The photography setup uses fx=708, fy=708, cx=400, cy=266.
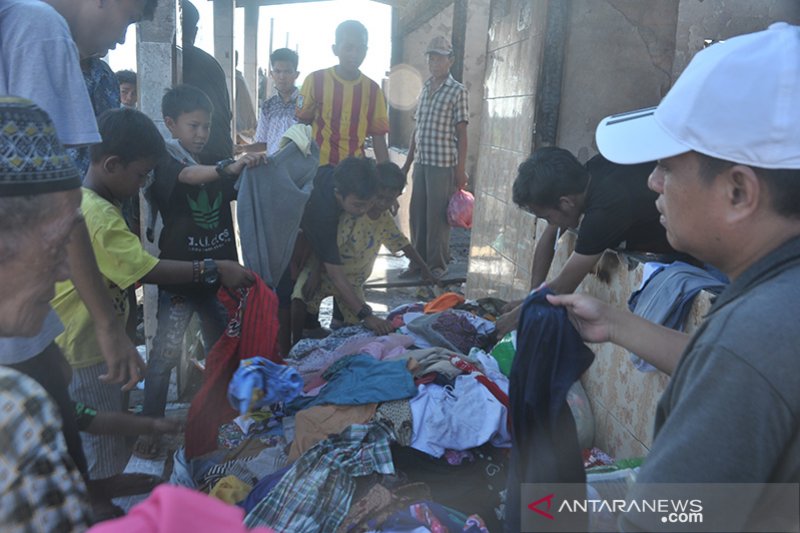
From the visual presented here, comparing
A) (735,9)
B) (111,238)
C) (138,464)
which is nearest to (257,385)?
(111,238)

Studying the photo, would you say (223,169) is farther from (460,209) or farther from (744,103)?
(460,209)

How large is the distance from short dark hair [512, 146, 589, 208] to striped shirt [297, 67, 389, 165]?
3.15 m

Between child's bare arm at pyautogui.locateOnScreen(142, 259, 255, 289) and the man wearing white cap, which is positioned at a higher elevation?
the man wearing white cap

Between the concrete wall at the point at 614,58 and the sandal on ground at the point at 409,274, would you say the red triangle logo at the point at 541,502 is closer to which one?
the concrete wall at the point at 614,58

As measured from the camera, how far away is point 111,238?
3.03 metres

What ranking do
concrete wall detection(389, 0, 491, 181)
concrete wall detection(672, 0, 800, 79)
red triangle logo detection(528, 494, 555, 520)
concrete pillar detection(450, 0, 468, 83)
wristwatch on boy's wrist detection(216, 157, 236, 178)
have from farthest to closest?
concrete wall detection(389, 0, 491, 181) → concrete pillar detection(450, 0, 468, 83) → concrete wall detection(672, 0, 800, 79) → wristwatch on boy's wrist detection(216, 157, 236, 178) → red triangle logo detection(528, 494, 555, 520)

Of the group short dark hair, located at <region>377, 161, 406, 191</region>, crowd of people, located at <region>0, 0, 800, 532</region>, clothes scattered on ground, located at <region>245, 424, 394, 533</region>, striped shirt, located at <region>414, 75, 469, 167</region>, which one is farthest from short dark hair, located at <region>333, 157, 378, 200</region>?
striped shirt, located at <region>414, 75, 469, 167</region>

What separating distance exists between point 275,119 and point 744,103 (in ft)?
23.3

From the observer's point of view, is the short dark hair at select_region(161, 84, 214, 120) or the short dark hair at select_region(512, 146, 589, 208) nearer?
the short dark hair at select_region(512, 146, 589, 208)

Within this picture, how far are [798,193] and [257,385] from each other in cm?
248

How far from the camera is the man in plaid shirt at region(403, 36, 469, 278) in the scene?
321 inches

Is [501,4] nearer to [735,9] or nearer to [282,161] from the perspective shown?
[735,9]

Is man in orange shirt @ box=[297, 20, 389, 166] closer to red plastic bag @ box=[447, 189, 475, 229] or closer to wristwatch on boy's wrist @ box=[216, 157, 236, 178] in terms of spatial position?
red plastic bag @ box=[447, 189, 475, 229]

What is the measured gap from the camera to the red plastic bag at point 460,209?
818 cm
